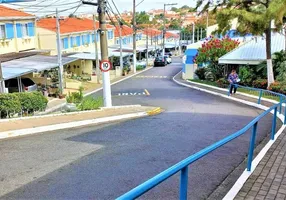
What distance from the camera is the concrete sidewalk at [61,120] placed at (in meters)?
10.8

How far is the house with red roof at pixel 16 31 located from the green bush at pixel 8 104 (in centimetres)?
1508

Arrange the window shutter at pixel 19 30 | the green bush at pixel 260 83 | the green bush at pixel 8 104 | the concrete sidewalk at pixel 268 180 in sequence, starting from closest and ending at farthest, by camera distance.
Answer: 1. the concrete sidewalk at pixel 268 180
2. the green bush at pixel 8 104
3. the green bush at pixel 260 83
4. the window shutter at pixel 19 30

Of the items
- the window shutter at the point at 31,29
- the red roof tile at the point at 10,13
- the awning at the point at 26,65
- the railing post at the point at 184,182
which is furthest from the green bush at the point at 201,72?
the railing post at the point at 184,182

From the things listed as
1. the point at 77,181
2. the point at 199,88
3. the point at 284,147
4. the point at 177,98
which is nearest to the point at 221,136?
the point at 284,147

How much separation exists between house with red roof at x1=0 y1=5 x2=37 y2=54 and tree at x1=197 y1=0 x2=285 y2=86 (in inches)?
644

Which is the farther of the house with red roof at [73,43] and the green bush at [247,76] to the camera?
the house with red roof at [73,43]

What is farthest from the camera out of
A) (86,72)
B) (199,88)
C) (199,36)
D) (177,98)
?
(199,36)

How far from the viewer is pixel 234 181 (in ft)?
19.8

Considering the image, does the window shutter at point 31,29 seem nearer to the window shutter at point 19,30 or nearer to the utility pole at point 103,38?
the window shutter at point 19,30

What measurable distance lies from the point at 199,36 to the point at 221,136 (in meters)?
92.7

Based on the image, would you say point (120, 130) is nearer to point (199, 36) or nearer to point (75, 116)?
point (75, 116)

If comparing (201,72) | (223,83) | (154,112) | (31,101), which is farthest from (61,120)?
(201,72)

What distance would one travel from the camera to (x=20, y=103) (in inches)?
553

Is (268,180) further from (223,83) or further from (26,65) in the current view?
(223,83)
